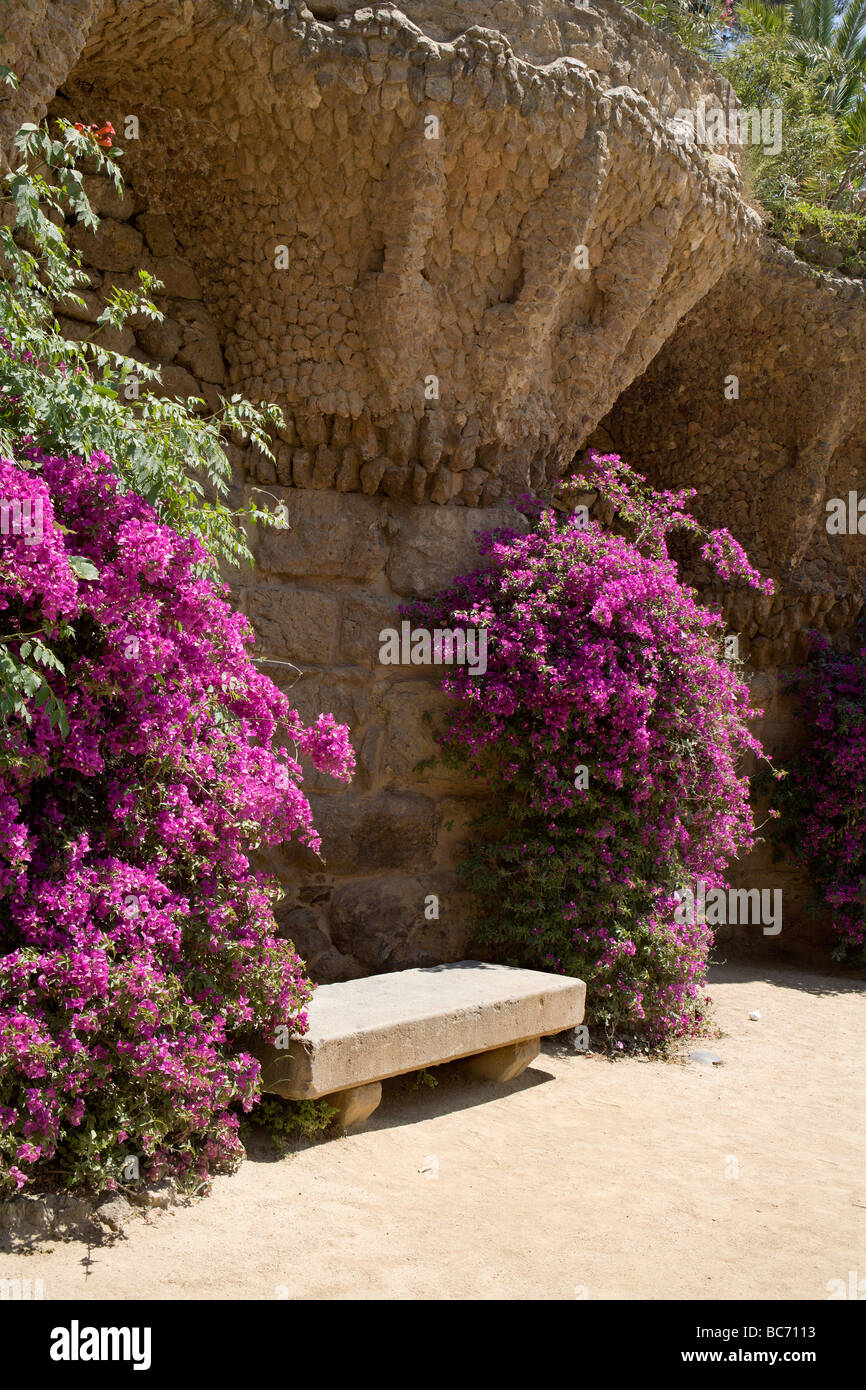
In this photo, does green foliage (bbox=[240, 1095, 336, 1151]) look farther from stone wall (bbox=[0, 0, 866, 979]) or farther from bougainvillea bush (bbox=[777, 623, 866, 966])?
bougainvillea bush (bbox=[777, 623, 866, 966])

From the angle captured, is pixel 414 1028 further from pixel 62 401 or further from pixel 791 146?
pixel 791 146

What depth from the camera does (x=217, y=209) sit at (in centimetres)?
491

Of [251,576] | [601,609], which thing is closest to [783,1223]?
[601,609]

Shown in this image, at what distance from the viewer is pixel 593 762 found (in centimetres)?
509

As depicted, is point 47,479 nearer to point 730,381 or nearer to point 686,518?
point 686,518

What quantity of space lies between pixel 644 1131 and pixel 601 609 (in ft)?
7.25

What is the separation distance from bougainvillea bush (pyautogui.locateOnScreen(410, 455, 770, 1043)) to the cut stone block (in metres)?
0.47

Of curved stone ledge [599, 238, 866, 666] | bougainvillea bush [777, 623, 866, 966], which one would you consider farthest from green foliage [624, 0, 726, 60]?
bougainvillea bush [777, 623, 866, 966]

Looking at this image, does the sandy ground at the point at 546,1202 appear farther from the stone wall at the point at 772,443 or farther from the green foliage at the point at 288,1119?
the stone wall at the point at 772,443

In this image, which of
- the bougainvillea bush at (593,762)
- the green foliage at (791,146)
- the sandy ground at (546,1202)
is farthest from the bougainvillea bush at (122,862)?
the green foliage at (791,146)

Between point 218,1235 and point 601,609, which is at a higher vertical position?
point 601,609

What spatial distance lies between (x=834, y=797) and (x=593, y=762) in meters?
2.75

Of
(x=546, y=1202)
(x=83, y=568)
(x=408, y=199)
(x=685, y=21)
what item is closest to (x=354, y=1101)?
(x=546, y=1202)

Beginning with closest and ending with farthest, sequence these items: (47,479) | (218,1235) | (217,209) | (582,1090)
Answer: (218,1235), (47,479), (582,1090), (217,209)
